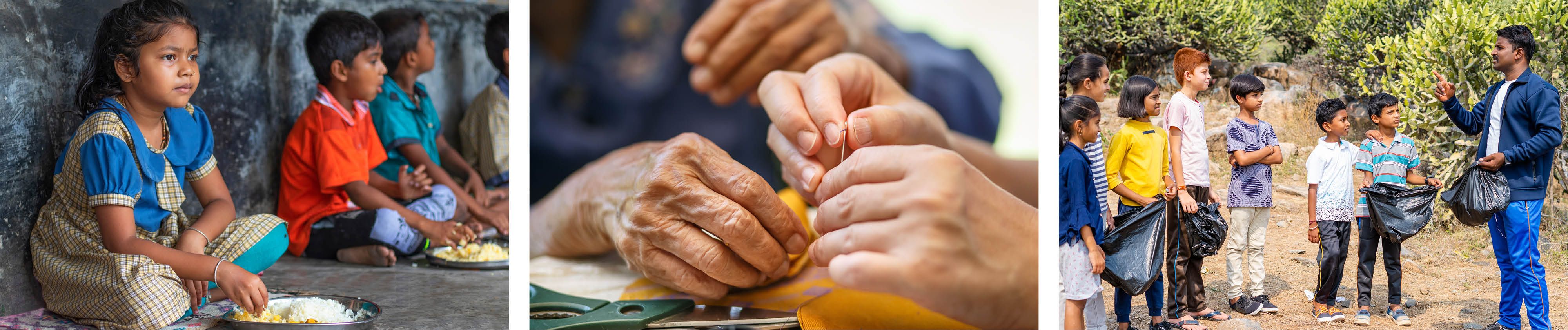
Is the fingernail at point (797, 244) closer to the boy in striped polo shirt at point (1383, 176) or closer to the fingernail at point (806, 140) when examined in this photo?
the fingernail at point (806, 140)

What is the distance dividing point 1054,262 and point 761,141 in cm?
117

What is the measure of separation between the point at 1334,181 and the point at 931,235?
174cm

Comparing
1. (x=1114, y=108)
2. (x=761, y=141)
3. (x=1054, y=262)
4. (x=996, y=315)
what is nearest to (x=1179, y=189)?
(x=1054, y=262)

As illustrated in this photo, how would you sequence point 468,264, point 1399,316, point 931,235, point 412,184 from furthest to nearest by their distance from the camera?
point 412,184 → point 468,264 → point 1399,316 → point 931,235

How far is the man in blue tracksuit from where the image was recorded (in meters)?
3.59

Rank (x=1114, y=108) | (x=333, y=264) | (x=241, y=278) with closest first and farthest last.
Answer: (x=241, y=278) → (x=333, y=264) → (x=1114, y=108)

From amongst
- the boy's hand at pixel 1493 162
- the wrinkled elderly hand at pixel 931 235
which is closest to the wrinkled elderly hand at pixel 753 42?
the wrinkled elderly hand at pixel 931 235

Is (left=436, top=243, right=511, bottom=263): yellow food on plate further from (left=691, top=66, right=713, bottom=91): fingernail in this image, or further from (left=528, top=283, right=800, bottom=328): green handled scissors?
(left=691, top=66, right=713, bottom=91): fingernail

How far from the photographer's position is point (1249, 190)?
388cm

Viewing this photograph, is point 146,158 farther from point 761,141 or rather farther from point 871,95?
point 871,95

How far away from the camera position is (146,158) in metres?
3.45

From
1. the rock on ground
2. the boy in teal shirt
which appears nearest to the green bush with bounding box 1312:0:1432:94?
the rock on ground

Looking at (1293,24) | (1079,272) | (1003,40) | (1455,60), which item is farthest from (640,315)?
(1293,24)

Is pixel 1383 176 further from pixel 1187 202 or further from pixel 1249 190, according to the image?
pixel 1187 202
